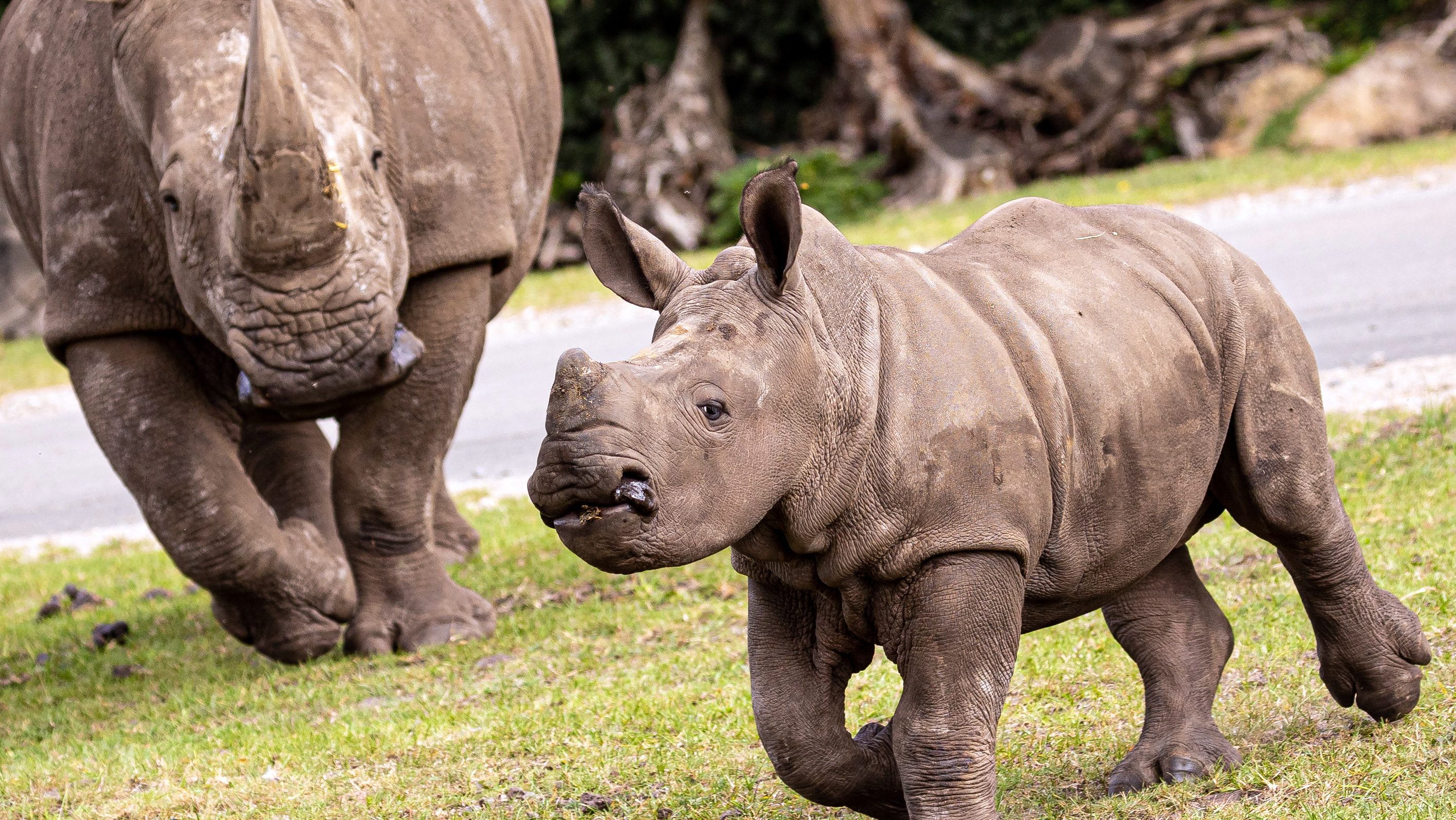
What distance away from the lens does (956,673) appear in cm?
359

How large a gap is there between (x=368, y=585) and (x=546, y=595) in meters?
0.91

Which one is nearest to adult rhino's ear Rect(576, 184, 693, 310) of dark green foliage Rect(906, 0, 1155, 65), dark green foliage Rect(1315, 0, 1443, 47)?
dark green foliage Rect(1315, 0, 1443, 47)

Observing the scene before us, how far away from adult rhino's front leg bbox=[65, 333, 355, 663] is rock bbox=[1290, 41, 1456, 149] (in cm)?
1391

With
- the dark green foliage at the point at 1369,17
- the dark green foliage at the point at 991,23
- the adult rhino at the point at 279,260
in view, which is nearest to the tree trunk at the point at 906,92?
the dark green foliage at the point at 991,23

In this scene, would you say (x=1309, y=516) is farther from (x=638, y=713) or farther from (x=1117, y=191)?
(x=1117, y=191)

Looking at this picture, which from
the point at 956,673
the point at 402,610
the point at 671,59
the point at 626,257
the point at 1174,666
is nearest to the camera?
the point at 956,673

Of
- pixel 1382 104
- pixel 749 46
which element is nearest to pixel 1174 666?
pixel 1382 104

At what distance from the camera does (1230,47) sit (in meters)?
20.3

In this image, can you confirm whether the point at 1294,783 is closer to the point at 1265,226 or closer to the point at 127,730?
the point at 127,730

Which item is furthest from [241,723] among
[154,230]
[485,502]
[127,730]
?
[485,502]

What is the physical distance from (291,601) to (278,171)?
2.04 meters

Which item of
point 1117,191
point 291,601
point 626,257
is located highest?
point 626,257

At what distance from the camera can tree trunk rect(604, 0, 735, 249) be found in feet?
63.3

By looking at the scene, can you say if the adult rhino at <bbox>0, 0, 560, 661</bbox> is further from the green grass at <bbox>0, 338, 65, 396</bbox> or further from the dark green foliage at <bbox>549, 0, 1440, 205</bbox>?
the dark green foliage at <bbox>549, 0, 1440, 205</bbox>
